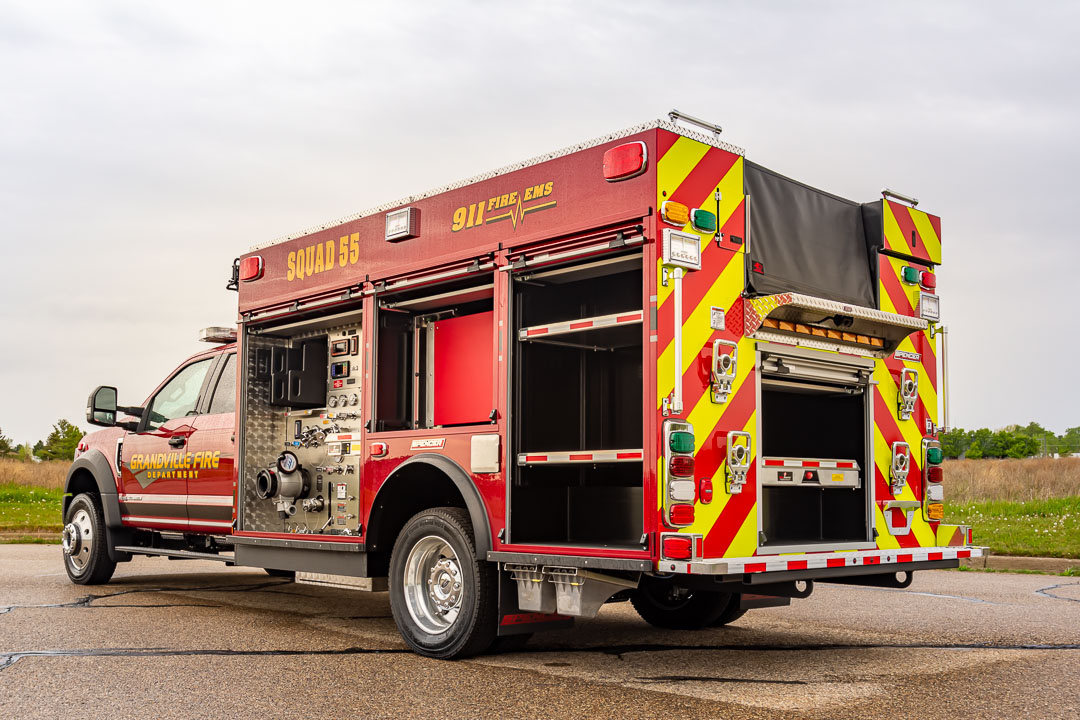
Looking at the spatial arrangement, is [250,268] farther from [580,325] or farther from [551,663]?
[551,663]

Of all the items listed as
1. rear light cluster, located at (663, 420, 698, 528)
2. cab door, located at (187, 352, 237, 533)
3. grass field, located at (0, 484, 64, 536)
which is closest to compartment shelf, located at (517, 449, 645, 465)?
rear light cluster, located at (663, 420, 698, 528)

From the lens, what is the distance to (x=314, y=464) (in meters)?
8.35

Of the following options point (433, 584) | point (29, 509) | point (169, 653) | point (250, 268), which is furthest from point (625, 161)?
point (29, 509)

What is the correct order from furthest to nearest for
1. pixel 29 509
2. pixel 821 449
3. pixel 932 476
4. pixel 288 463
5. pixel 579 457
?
pixel 29 509 < pixel 288 463 < pixel 932 476 < pixel 821 449 < pixel 579 457

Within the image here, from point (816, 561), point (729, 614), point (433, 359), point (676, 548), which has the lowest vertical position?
point (729, 614)

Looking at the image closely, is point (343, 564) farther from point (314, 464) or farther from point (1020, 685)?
point (1020, 685)

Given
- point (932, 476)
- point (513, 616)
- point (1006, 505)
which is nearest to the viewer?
point (513, 616)

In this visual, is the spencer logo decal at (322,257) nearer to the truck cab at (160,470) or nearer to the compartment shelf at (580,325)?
the truck cab at (160,470)

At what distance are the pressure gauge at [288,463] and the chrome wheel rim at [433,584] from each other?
6.22 ft

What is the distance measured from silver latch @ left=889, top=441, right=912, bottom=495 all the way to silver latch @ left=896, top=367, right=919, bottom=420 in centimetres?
21

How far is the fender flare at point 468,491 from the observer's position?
6.23 meters

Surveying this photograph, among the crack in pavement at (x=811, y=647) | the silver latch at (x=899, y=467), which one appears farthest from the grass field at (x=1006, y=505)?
the silver latch at (x=899, y=467)

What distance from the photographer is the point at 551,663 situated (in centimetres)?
636

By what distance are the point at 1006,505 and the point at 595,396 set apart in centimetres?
1228
